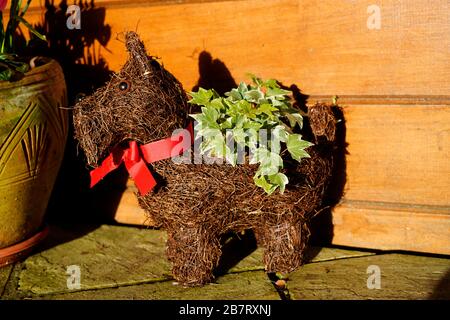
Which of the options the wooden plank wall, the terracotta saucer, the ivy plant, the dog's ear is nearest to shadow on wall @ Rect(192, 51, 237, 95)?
the wooden plank wall

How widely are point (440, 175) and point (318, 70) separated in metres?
0.62

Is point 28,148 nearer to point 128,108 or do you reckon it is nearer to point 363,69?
point 128,108

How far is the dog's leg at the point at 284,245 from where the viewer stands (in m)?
2.07

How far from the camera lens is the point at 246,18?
2256 millimetres

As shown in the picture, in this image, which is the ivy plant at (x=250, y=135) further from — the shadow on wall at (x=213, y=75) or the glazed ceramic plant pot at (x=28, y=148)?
the glazed ceramic plant pot at (x=28, y=148)

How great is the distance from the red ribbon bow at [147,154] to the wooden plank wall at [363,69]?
1.65 ft

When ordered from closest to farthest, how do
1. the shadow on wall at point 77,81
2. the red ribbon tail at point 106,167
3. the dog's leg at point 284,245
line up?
the red ribbon tail at point 106,167 → the dog's leg at point 284,245 → the shadow on wall at point 77,81

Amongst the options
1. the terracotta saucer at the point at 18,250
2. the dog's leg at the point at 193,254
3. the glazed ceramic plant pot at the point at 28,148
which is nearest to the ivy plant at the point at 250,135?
the dog's leg at the point at 193,254

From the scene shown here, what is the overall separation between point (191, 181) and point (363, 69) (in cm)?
81

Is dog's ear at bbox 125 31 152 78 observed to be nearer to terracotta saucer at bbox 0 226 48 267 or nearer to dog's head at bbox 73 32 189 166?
dog's head at bbox 73 32 189 166

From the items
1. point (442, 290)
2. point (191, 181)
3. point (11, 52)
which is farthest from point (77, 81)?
point (442, 290)

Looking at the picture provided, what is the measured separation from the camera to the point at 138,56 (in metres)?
1.87
